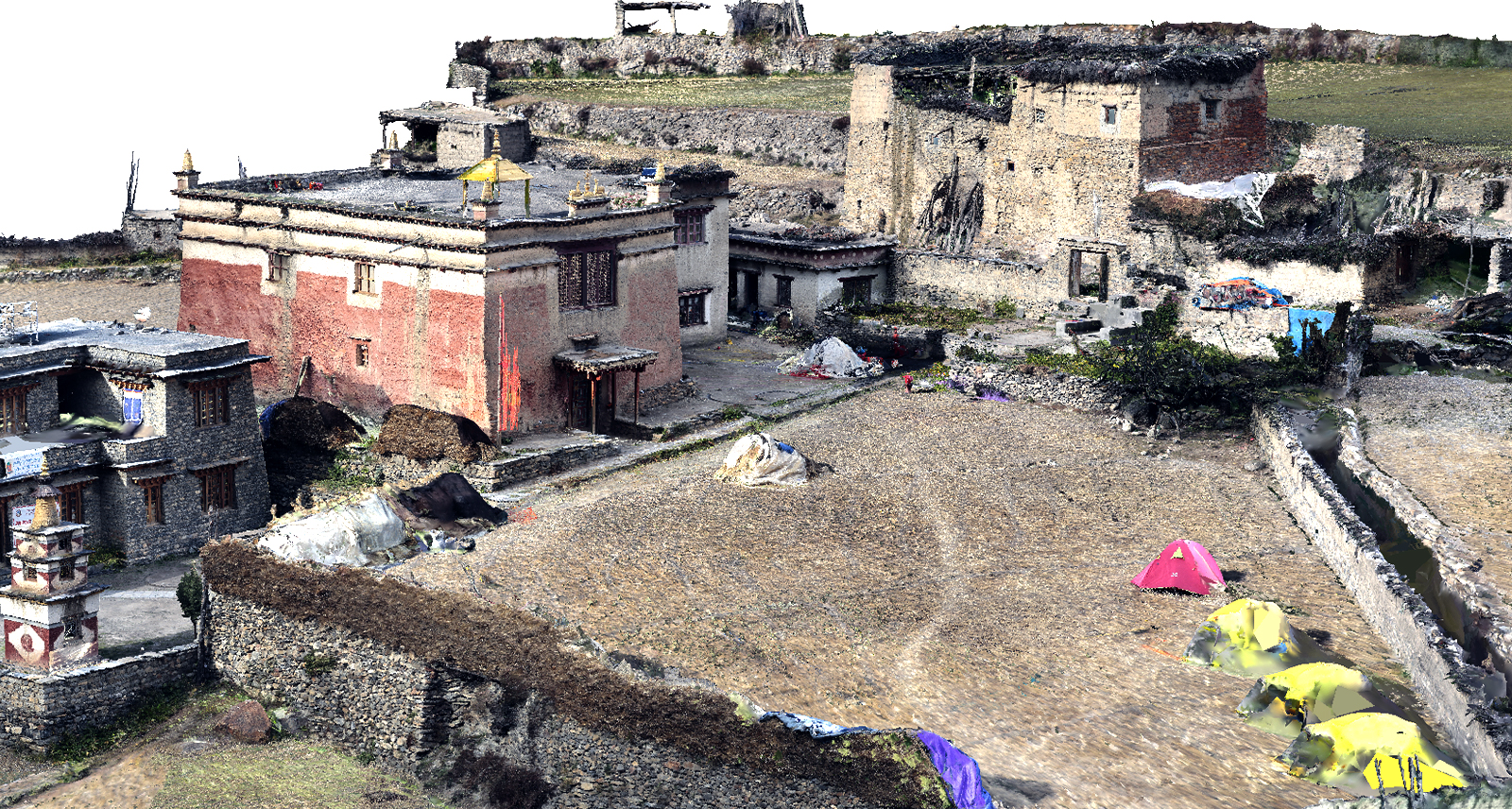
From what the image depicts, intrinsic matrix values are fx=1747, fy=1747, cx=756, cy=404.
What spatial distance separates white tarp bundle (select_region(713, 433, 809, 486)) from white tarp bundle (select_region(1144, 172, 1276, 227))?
58.9 feet

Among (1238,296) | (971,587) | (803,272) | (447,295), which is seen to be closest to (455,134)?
(803,272)

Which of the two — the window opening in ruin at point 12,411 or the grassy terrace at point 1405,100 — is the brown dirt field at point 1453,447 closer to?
the grassy terrace at point 1405,100

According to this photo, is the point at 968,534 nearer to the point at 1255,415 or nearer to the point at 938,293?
the point at 1255,415

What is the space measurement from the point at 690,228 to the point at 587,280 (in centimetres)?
885

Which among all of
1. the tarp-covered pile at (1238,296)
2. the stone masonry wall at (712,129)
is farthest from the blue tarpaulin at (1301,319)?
the stone masonry wall at (712,129)

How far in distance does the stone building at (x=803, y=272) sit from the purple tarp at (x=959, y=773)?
28379mm

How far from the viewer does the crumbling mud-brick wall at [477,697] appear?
22312 millimetres

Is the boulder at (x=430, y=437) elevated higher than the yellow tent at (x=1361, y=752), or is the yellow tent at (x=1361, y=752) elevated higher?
the boulder at (x=430, y=437)

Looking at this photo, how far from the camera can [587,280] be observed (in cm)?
3959

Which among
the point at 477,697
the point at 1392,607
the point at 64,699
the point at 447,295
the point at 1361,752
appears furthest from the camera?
the point at 447,295

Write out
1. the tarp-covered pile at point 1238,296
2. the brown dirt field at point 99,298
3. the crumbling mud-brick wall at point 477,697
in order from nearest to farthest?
the crumbling mud-brick wall at point 477,697 < the tarp-covered pile at point 1238,296 < the brown dirt field at point 99,298

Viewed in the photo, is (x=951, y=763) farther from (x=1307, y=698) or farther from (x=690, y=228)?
(x=690, y=228)

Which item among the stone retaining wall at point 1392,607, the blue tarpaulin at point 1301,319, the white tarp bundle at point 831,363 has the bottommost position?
the stone retaining wall at point 1392,607

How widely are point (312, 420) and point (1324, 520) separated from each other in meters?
21.5
